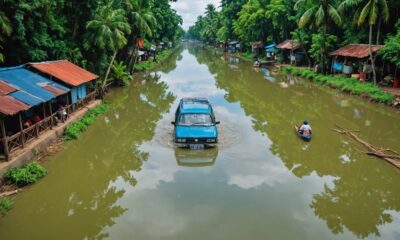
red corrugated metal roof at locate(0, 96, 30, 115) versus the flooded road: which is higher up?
red corrugated metal roof at locate(0, 96, 30, 115)

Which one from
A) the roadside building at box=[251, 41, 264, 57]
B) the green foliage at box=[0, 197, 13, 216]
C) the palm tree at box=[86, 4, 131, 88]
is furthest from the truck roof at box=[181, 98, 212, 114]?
the roadside building at box=[251, 41, 264, 57]

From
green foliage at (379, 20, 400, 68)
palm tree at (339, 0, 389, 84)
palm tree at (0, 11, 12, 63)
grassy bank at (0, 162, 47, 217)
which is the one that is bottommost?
grassy bank at (0, 162, 47, 217)

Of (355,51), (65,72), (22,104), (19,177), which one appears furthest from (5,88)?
(355,51)

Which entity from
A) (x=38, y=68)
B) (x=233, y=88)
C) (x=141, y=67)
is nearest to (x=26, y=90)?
(x=38, y=68)

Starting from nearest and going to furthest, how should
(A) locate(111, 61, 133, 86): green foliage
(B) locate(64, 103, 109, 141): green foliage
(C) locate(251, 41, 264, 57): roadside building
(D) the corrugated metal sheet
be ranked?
1. (B) locate(64, 103, 109, 141): green foliage
2. (D) the corrugated metal sheet
3. (A) locate(111, 61, 133, 86): green foliage
4. (C) locate(251, 41, 264, 57): roadside building

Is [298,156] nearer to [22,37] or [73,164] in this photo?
[73,164]

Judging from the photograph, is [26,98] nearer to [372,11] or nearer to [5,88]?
[5,88]

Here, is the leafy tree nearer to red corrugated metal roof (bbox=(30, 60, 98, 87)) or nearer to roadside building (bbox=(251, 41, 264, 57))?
red corrugated metal roof (bbox=(30, 60, 98, 87))

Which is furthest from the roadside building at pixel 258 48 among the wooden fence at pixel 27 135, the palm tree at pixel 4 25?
the palm tree at pixel 4 25
